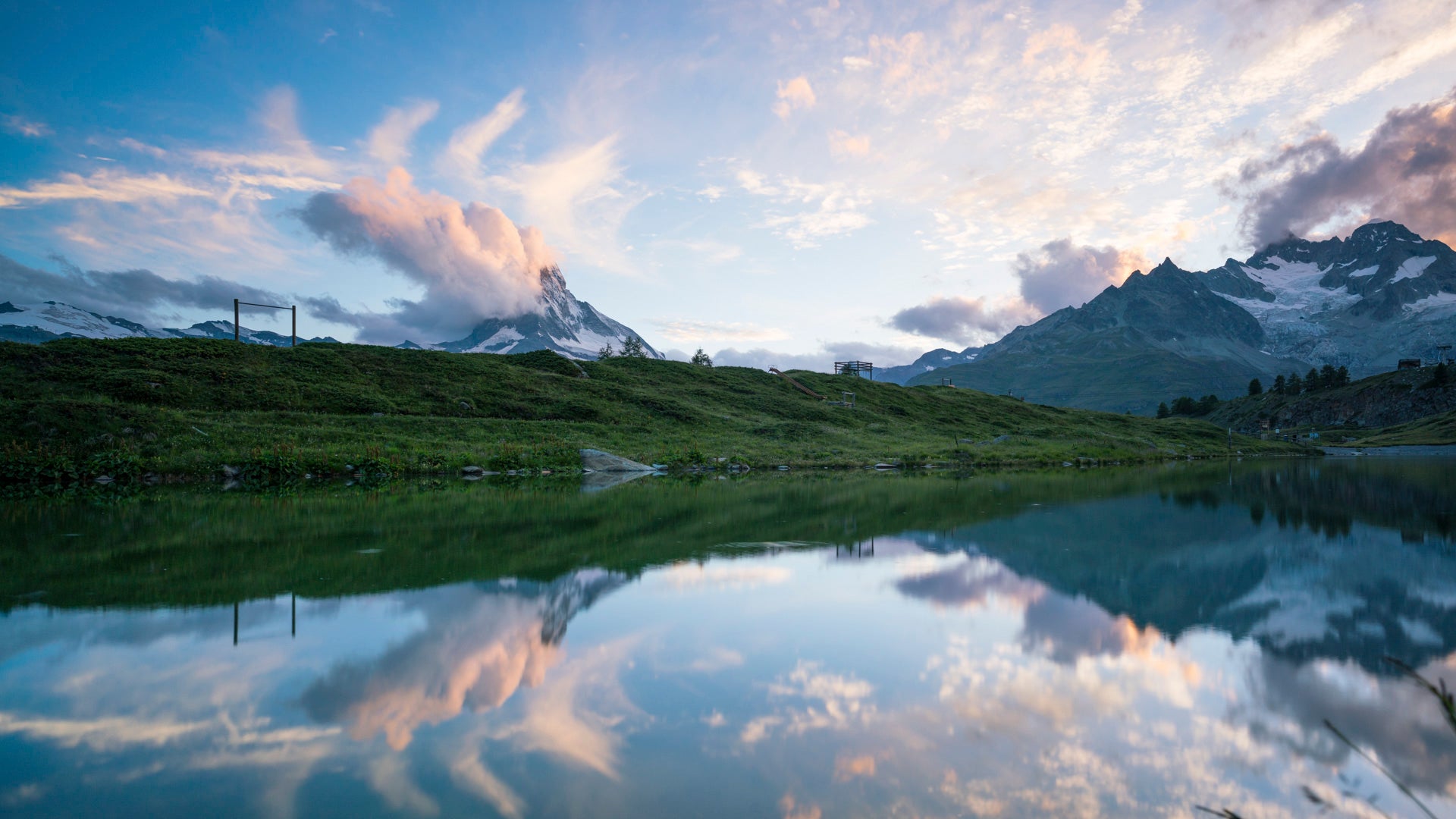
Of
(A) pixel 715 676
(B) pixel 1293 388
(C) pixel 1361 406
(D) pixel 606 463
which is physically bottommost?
(A) pixel 715 676

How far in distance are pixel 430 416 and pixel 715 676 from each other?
136 feet

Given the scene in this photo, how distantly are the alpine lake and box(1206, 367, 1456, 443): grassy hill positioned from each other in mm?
174682

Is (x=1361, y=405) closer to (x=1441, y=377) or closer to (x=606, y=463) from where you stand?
(x=1441, y=377)

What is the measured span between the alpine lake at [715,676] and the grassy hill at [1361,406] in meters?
175

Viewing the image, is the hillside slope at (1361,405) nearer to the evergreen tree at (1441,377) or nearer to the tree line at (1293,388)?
the evergreen tree at (1441,377)

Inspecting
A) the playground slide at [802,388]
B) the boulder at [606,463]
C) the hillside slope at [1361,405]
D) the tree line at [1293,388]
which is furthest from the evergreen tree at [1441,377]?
the boulder at [606,463]

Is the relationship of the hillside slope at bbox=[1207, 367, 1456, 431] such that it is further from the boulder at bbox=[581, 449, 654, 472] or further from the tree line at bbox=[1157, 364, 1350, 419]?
the boulder at bbox=[581, 449, 654, 472]

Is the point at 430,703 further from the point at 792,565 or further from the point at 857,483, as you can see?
the point at 857,483

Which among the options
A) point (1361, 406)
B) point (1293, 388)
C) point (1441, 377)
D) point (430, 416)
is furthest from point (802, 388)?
point (1293, 388)

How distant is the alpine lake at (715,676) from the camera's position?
15.1 ft

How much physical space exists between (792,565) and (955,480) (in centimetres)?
2465

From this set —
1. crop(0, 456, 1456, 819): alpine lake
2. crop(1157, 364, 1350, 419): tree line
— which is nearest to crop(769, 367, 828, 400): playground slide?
crop(0, 456, 1456, 819): alpine lake

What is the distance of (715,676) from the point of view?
21.7 ft

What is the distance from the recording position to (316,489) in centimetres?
2422
